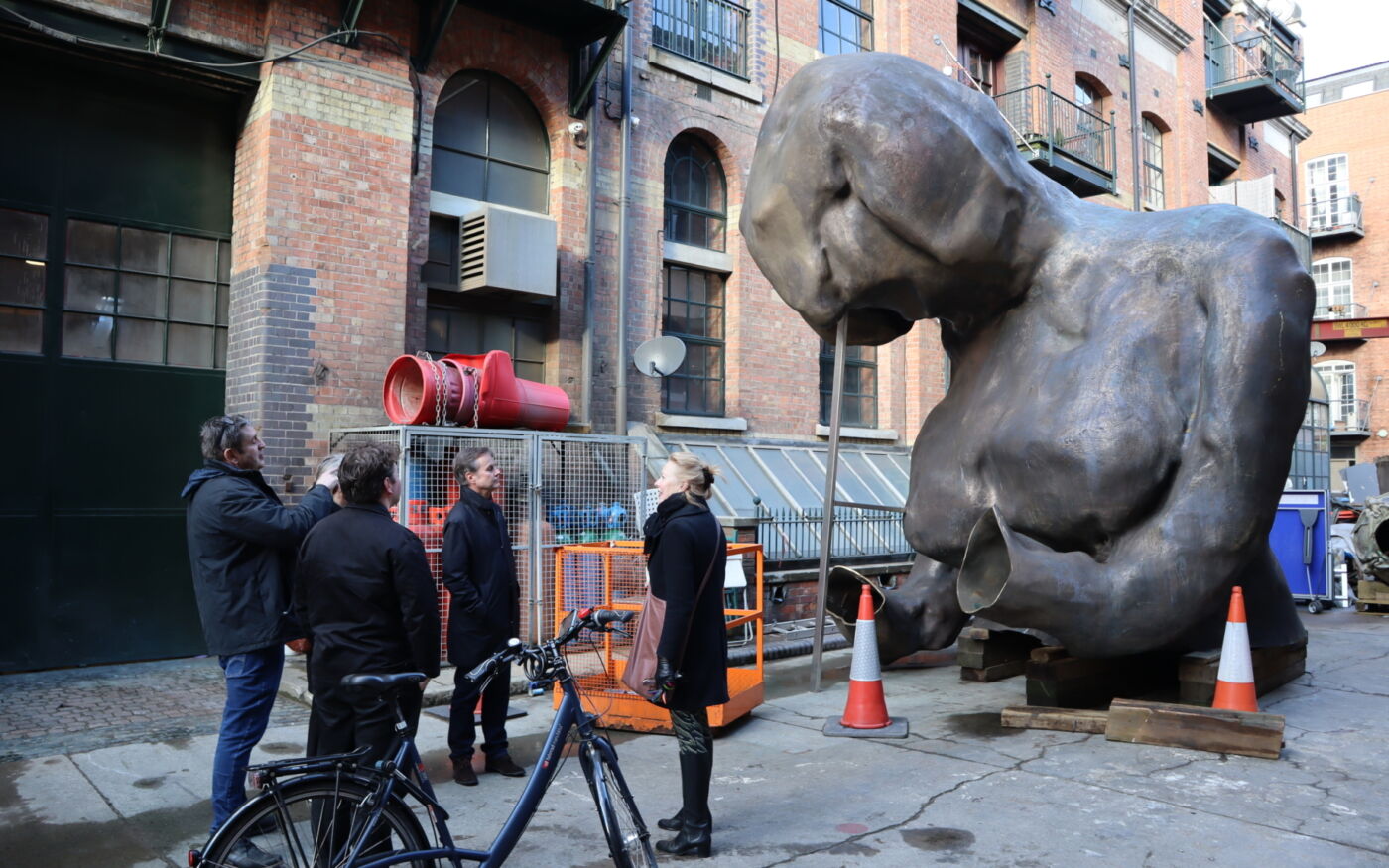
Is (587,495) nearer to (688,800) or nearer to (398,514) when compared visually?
(398,514)

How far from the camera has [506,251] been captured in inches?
382

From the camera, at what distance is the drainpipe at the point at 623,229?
10766mm

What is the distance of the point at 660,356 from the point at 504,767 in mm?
5883

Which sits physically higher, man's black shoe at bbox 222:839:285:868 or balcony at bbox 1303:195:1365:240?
balcony at bbox 1303:195:1365:240

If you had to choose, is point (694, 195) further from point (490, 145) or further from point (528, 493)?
point (528, 493)

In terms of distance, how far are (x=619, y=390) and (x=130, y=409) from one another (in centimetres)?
452

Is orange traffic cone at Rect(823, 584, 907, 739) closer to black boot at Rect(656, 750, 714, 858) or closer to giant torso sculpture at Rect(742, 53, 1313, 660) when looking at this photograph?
giant torso sculpture at Rect(742, 53, 1313, 660)

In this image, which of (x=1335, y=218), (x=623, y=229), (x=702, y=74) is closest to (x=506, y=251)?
(x=623, y=229)

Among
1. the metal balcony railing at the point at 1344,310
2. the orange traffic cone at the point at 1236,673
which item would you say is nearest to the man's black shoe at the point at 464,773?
the orange traffic cone at the point at 1236,673

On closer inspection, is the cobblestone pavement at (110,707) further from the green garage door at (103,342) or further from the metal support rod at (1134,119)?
the metal support rod at (1134,119)

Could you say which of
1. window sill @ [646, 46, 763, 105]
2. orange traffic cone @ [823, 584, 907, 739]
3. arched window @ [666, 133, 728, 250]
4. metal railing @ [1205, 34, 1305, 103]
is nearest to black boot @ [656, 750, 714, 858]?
orange traffic cone @ [823, 584, 907, 739]

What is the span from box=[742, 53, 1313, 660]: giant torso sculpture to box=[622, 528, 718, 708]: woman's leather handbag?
3.68 feet

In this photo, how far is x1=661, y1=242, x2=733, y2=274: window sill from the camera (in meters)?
11.9

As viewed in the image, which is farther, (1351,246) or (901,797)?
(1351,246)
